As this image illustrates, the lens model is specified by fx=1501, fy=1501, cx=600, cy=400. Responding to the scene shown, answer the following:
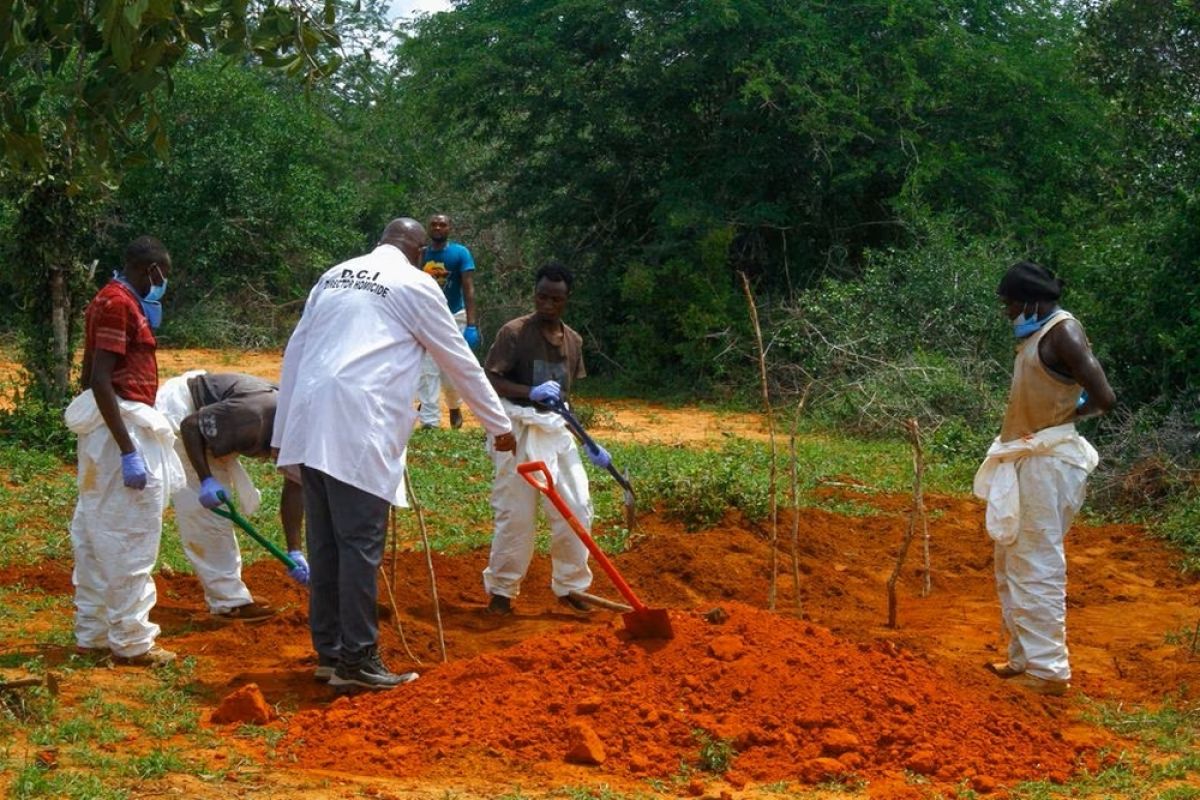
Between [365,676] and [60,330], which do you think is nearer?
[365,676]

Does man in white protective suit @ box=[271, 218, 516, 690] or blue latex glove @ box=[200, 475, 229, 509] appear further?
blue latex glove @ box=[200, 475, 229, 509]

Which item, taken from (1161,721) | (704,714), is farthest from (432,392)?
(1161,721)

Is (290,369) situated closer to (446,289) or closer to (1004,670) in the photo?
(1004,670)

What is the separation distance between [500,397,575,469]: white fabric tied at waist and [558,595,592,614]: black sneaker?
70cm

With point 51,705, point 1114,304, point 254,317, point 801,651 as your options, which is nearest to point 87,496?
point 51,705

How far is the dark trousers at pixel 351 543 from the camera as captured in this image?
563 cm

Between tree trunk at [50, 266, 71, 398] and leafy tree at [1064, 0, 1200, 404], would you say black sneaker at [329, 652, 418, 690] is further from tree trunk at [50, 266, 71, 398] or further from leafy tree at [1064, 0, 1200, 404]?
leafy tree at [1064, 0, 1200, 404]

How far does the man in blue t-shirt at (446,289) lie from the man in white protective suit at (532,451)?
4984 mm

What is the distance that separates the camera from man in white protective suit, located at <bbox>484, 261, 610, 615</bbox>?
23.7 feet

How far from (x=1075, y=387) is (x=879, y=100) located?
1076 cm

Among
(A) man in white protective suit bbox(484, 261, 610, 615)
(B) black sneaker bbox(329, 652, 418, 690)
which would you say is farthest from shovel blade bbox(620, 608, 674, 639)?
(A) man in white protective suit bbox(484, 261, 610, 615)

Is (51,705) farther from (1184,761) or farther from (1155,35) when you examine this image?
(1155,35)

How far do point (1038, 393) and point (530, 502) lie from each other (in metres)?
2.45

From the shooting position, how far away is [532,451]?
720 cm
